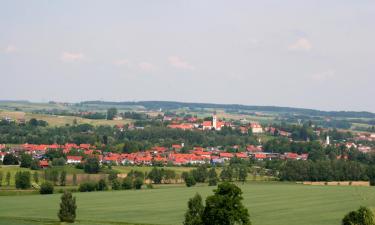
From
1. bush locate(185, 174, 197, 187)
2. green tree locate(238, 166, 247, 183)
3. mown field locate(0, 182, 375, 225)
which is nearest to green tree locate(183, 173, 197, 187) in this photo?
bush locate(185, 174, 197, 187)

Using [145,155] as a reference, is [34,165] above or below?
above

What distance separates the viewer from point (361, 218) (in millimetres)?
51500

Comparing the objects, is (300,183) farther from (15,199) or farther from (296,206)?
(15,199)

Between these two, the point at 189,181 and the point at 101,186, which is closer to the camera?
the point at 101,186

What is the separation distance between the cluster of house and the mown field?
142ft

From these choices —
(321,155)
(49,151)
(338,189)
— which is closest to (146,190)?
(338,189)

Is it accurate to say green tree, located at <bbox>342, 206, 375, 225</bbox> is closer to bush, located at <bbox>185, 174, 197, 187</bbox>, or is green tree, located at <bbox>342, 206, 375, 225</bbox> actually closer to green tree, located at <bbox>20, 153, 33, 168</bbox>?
bush, located at <bbox>185, 174, 197, 187</bbox>

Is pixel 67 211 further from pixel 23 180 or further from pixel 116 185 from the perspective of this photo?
pixel 23 180

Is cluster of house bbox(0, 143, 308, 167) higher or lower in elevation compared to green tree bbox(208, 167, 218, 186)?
lower

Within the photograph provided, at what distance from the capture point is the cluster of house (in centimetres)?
15330

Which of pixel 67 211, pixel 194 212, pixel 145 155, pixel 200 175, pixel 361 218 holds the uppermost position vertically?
pixel 361 218

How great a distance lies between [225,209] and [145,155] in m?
119

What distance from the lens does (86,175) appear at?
4909 inches

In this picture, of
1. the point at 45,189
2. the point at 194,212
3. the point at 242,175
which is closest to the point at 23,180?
the point at 45,189
